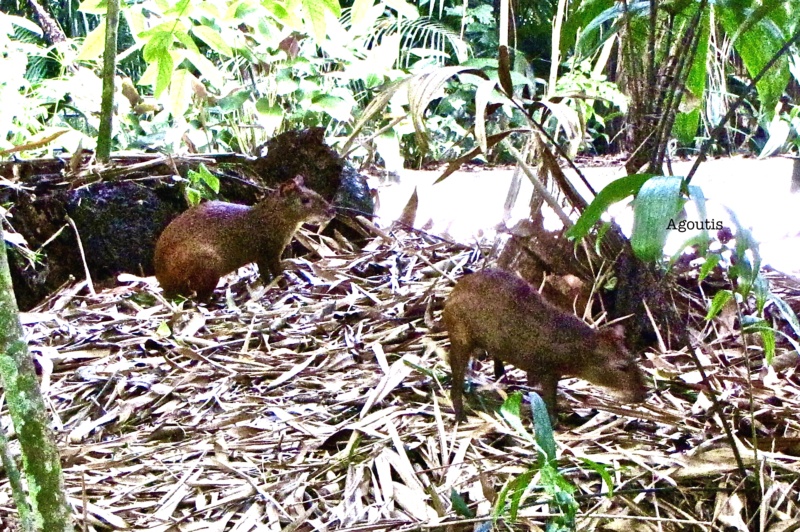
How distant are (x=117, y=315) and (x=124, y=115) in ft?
8.46

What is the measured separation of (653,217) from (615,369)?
1.16 meters

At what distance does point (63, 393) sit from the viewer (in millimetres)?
2699

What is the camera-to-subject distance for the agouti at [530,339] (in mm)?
2461

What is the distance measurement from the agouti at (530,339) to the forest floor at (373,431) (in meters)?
0.10

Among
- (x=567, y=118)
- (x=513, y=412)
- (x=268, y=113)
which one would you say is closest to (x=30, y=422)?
(x=513, y=412)

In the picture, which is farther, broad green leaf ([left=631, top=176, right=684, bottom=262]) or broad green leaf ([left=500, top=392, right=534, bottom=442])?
broad green leaf ([left=500, top=392, right=534, bottom=442])

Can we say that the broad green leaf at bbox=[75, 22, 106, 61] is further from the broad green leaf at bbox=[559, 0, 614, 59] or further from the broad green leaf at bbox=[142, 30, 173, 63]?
the broad green leaf at bbox=[559, 0, 614, 59]

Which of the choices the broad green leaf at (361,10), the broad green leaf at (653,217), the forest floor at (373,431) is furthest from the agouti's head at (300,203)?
the broad green leaf at (653,217)

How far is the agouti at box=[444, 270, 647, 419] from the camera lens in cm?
246

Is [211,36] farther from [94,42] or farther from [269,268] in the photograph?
[269,268]

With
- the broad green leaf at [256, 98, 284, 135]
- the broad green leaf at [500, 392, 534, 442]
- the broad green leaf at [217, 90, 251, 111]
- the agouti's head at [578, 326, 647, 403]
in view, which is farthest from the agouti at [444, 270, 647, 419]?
the broad green leaf at [217, 90, 251, 111]

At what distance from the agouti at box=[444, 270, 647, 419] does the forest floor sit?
0.33 ft

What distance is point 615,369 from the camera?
96.3 inches

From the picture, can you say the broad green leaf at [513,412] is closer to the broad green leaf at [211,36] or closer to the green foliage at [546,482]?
the green foliage at [546,482]
